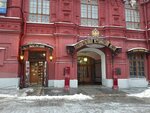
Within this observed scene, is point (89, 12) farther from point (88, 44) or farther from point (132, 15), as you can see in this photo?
point (132, 15)

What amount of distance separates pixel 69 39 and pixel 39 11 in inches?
141

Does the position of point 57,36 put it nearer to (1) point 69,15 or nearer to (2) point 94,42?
(1) point 69,15

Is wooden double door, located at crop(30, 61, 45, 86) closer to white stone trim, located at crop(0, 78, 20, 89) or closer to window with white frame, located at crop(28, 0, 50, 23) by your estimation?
white stone trim, located at crop(0, 78, 20, 89)

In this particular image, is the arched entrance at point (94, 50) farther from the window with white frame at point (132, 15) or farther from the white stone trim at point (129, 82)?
the window with white frame at point (132, 15)

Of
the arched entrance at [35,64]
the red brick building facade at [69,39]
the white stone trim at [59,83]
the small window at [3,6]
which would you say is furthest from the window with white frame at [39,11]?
the white stone trim at [59,83]

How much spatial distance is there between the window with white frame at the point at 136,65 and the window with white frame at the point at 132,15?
2.84 metres

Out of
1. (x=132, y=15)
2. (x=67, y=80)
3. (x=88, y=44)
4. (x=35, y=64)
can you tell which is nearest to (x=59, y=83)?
(x=67, y=80)

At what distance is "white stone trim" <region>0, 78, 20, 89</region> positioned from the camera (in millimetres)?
12242

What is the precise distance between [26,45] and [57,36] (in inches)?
102

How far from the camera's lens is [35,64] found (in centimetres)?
1520

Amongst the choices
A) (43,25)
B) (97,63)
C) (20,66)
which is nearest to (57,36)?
(43,25)

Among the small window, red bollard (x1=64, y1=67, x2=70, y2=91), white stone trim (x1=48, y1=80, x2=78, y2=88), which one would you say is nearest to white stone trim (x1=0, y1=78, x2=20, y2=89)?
white stone trim (x1=48, y1=80, x2=78, y2=88)

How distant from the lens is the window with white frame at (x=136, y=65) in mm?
15891

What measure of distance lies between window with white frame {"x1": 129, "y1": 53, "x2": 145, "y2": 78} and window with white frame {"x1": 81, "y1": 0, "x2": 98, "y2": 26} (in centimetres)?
465
